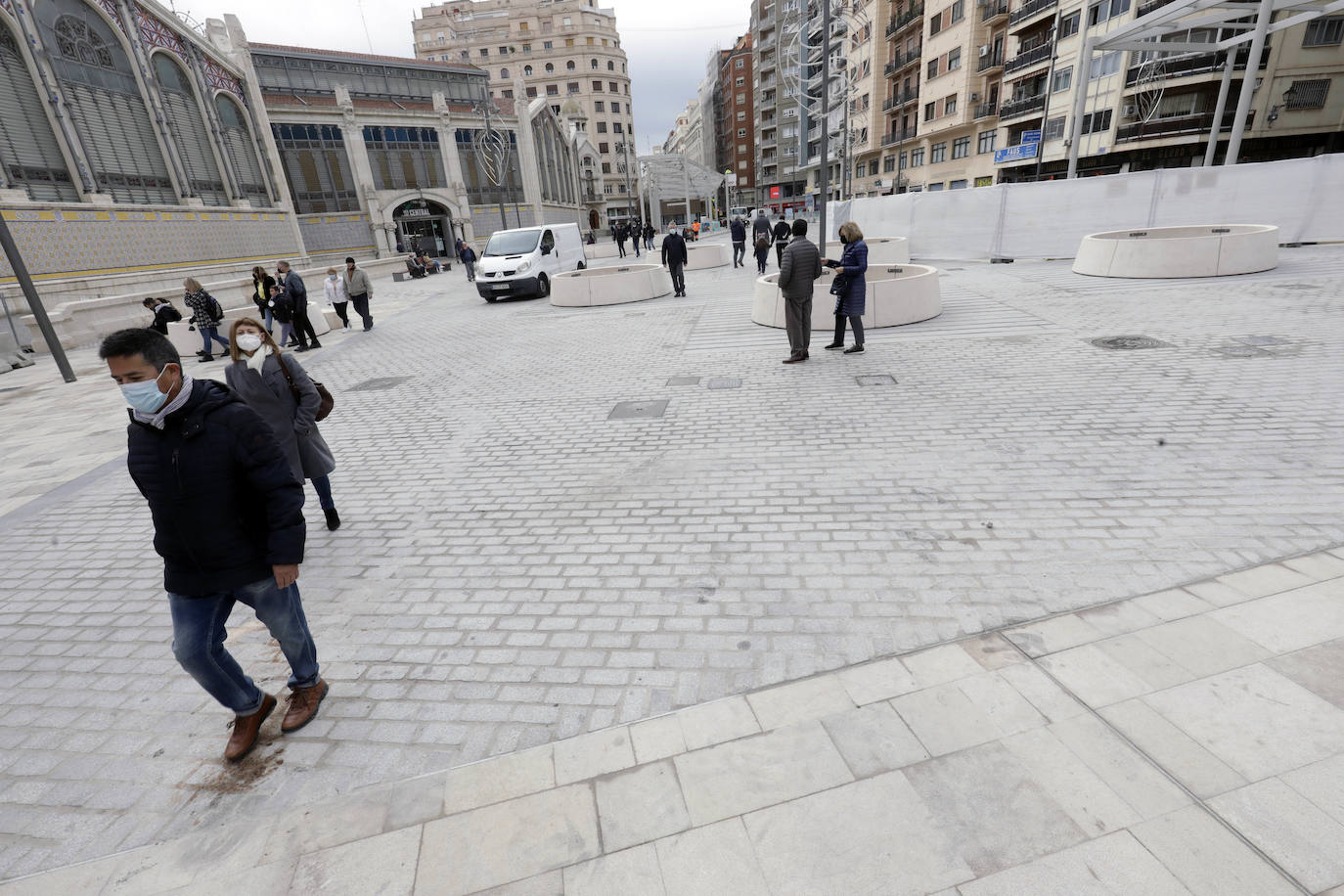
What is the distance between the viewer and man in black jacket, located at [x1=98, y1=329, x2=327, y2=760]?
7.86 feet

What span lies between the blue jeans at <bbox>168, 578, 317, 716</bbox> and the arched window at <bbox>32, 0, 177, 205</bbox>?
1076 inches

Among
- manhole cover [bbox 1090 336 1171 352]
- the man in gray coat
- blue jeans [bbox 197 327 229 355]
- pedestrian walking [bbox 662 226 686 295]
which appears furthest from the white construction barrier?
blue jeans [bbox 197 327 229 355]

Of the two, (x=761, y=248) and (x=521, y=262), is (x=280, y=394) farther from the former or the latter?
(x=761, y=248)

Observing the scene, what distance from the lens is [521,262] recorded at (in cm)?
1867

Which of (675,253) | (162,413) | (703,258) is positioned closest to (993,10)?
(703,258)

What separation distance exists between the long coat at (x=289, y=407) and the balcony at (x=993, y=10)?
161ft

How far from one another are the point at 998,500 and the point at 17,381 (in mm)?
17777

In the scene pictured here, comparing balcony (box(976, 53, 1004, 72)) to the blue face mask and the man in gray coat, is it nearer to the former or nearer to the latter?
the man in gray coat

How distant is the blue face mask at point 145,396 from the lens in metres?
2.29

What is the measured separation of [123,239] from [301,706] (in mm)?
26576

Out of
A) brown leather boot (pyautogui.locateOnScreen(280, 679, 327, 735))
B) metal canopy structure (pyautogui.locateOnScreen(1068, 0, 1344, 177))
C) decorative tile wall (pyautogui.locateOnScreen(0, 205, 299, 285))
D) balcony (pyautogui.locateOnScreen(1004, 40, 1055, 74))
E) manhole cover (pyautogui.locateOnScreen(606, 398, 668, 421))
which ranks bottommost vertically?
manhole cover (pyautogui.locateOnScreen(606, 398, 668, 421))

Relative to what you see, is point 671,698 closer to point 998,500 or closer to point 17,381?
point 998,500

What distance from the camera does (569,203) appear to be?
6319 centimetres

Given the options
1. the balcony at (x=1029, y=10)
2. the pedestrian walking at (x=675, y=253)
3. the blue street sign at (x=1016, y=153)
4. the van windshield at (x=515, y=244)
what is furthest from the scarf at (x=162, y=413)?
the balcony at (x=1029, y=10)
